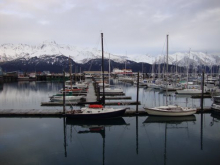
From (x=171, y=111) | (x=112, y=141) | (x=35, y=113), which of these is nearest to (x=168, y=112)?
(x=171, y=111)

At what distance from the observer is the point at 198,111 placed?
28453 mm

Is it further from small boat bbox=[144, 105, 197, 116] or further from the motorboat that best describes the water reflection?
small boat bbox=[144, 105, 197, 116]

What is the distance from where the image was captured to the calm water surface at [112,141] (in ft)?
49.2

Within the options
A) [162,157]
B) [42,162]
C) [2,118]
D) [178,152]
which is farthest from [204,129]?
[2,118]

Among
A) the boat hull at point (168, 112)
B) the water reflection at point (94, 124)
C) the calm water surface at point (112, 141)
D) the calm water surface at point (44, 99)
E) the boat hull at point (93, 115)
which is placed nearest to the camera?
the calm water surface at point (112, 141)

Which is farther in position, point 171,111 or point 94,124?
point 171,111

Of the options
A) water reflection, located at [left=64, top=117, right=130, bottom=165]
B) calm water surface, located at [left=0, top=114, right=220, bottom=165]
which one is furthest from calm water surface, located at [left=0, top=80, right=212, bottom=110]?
calm water surface, located at [left=0, top=114, right=220, bottom=165]

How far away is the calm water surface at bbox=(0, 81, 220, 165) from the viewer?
15.0m

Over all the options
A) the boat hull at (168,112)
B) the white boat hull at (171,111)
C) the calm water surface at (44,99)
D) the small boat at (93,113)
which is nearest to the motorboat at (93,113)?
the small boat at (93,113)

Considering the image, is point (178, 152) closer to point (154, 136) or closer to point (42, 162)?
point (154, 136)

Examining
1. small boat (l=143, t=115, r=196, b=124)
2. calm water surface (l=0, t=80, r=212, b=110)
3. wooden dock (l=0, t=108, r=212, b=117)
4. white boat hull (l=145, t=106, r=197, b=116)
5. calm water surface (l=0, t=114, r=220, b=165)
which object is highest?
white boat hull (l=145, t=106, r=197, b=116)

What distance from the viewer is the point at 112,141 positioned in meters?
18.7

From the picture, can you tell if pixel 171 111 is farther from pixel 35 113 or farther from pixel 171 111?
pixel 35 113

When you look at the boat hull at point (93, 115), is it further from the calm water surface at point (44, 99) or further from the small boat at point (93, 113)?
the calm water surface at point (44, 99)
